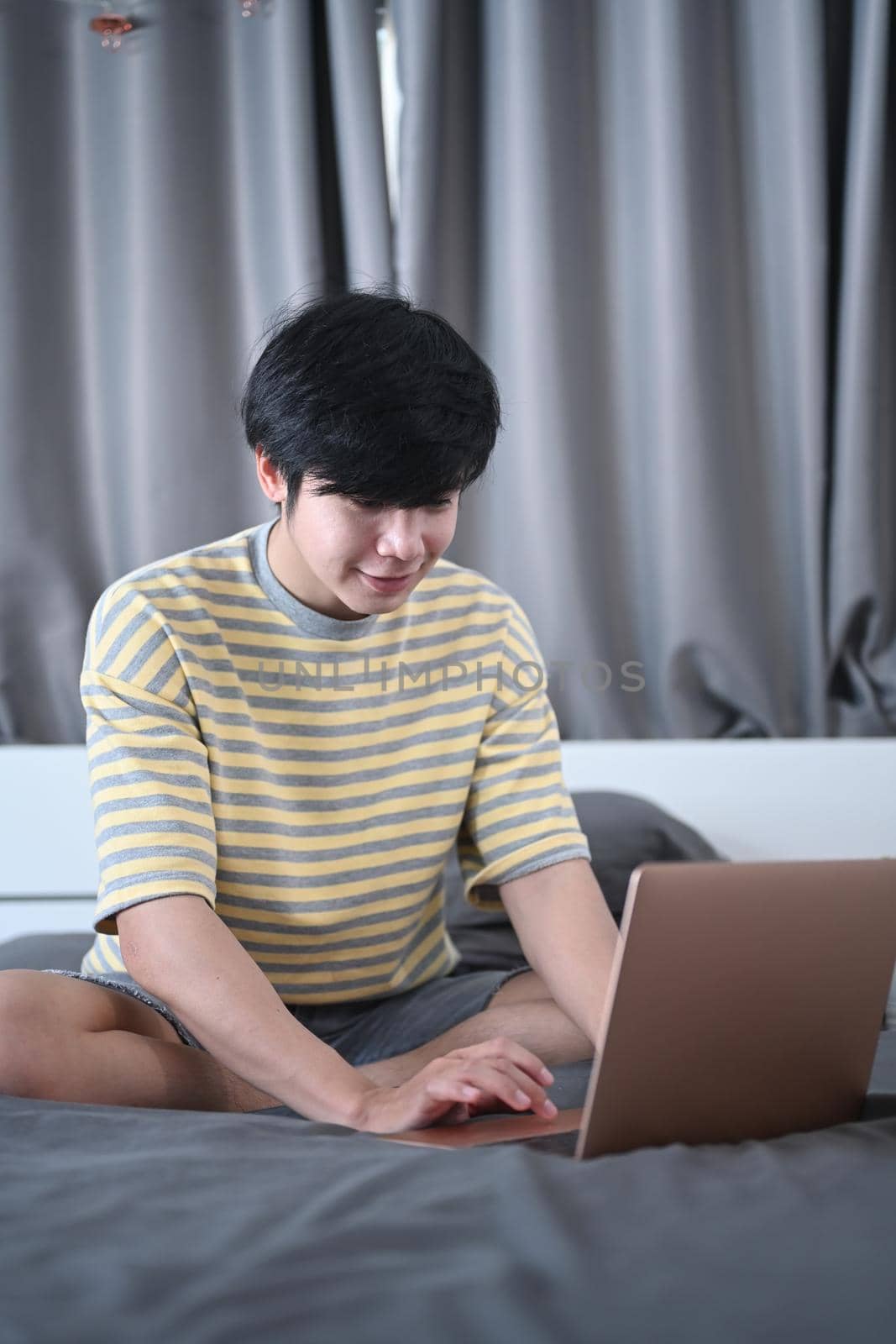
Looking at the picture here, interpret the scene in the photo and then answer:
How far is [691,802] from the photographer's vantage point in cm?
198

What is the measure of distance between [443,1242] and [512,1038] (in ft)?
1.65

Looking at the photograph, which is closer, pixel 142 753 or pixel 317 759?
pixel 142 753

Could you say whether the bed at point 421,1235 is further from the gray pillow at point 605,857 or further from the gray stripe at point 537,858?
the gray pillow at point 605,857

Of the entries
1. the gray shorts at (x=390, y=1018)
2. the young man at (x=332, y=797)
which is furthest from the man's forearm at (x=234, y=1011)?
the gray shorts at (x=390, y=1018)

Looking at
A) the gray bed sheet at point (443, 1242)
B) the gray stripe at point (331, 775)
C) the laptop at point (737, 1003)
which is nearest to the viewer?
the gray bed sheet at point (443, 1242)

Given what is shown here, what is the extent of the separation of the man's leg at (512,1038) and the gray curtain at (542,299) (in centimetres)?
101

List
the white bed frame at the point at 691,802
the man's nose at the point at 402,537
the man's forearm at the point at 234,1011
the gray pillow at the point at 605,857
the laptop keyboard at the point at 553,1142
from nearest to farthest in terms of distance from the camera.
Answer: the laptop keyboard at the point at 553,1142 → the man's forearm at the point at 234,1011 → the man's nose at the point at 402,537 → the gray pillow at the point at 605,857 → the white bed frame at the point at 691,802

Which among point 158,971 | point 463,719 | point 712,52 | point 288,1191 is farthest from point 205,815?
point 712,52

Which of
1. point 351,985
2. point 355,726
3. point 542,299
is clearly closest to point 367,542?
point 355,726

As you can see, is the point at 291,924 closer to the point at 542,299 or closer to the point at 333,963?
the point at 333,963

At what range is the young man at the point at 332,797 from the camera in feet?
3.19

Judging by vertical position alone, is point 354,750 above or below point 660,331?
below

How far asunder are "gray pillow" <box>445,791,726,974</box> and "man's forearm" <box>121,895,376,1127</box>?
0.62 m

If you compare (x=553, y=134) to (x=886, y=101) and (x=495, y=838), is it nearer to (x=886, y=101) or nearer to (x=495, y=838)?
(x=886, y=101)
